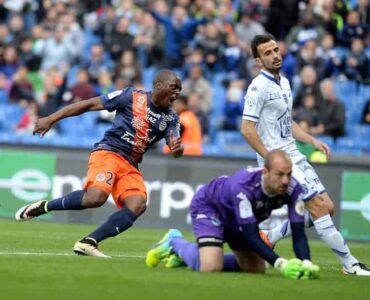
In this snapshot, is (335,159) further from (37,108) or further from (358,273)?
(358,273)

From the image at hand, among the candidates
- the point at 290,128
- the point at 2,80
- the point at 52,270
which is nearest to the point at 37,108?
the point at 2,80

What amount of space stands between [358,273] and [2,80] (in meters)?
14.9

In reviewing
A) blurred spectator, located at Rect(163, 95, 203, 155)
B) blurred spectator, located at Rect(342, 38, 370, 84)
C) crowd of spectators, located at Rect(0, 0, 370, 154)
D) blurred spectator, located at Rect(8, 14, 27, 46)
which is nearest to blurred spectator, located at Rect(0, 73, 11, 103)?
crowd of spectators, located at Rect(0, 0, 370, 154)

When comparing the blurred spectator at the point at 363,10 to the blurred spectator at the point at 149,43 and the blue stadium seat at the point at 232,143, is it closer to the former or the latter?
the blue stadium seat at the point at 232,143

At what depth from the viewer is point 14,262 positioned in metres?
10.4

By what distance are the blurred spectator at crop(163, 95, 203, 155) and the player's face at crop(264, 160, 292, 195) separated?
31.2 feet

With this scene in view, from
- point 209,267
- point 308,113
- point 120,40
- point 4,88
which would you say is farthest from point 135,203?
point 4,88

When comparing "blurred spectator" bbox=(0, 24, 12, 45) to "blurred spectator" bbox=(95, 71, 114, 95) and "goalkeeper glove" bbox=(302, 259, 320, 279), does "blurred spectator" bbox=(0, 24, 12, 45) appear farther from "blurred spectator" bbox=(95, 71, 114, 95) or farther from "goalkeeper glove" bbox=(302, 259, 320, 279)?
"goalkeeper glove" bbox=(302, 259, 320, 279)

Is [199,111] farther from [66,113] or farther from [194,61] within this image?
[66,113]

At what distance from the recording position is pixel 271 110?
11.6m

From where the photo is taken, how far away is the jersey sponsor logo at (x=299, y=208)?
32.1 feet

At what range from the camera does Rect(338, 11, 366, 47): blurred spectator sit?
2212 cm

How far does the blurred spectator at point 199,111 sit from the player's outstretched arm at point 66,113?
9.56 m

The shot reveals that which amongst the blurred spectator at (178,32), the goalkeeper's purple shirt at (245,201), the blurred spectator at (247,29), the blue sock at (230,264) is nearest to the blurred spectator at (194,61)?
the blurred spectator at (178,32)
